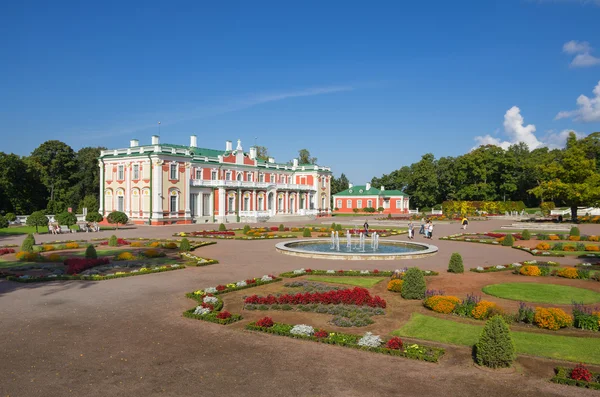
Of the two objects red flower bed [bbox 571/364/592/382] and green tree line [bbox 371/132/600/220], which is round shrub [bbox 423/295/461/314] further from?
green tree line [bbox 371/132/600/220]

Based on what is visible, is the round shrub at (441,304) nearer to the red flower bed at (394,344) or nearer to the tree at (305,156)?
the red flower bed at (394,344)

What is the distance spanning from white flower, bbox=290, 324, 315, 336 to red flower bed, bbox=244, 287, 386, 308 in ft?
8.99

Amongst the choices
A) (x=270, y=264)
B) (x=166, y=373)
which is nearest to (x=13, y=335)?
(x=166, y=373)

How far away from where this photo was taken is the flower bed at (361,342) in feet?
30.8

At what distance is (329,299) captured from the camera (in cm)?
1365

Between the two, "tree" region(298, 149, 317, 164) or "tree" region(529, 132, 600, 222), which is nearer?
"tree" region(529, 132, 600, 222)

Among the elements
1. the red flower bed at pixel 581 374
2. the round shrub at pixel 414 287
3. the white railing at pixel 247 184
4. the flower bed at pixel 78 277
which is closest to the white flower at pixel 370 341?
the red flower bed at pixel 581 374

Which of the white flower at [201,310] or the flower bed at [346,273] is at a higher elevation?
the flower bed at [346,273]

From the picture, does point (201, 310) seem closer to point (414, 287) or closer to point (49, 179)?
point (414, 287)

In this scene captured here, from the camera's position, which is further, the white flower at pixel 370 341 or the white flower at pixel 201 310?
the white flower at pixel 201 310

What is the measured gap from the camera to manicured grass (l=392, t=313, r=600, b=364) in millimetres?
9641

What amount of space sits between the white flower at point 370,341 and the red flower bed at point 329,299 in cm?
324

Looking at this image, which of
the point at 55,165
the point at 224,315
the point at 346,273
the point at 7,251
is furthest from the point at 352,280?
the point at 55,165

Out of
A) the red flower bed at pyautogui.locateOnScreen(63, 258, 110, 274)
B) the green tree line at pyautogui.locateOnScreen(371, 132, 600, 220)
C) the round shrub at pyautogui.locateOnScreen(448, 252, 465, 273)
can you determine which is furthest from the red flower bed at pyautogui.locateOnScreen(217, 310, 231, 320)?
the green tree line at pyautogui.locateOnScreen(371, 132, 600, 220)
